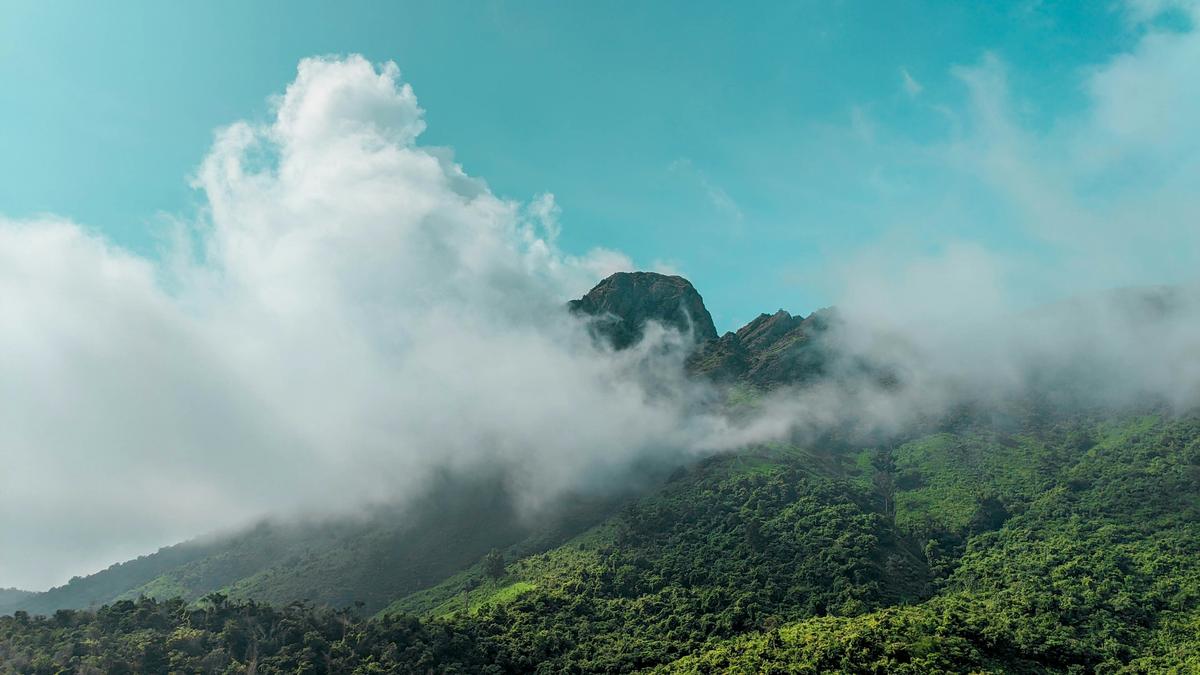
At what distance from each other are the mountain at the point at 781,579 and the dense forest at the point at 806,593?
1.42 ft

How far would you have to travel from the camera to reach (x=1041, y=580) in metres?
110

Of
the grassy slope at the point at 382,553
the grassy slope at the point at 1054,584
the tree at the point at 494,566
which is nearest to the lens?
the grassy slope at the point at 1054,584

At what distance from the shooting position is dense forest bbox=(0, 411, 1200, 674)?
93.3 meters

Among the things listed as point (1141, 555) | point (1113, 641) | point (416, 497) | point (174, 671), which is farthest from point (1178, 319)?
point (174, 671)

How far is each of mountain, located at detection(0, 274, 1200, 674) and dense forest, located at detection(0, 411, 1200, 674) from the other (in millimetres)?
432

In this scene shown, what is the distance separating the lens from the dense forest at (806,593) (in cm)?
9331

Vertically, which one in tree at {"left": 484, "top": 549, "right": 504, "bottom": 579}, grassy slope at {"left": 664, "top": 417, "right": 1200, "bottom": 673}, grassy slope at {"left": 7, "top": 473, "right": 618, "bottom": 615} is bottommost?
grassy slope at {"left": 664, "top": 417, "right": 1200, "bottom": 673}

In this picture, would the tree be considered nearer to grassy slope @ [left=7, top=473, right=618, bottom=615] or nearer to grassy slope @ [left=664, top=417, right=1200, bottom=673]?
grassy slope @ [left=7, top=473, right=618, bottom=615]

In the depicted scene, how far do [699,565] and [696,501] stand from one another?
27.9 meters

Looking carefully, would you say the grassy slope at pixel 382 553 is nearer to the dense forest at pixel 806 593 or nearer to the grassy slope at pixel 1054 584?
the dense forest at pixel 806 593

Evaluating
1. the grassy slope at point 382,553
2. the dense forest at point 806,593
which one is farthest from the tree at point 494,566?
the grassy slope at point 382,553

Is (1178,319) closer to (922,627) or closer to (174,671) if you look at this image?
(922,627)

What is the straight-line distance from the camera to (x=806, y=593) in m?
114

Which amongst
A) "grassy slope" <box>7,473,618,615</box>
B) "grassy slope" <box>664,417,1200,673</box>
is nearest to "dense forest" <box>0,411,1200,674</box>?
"grassy slope" <box>664,417,1200,673</box>
